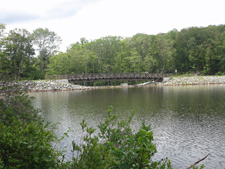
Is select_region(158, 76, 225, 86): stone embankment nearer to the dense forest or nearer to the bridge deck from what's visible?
the bridge deck

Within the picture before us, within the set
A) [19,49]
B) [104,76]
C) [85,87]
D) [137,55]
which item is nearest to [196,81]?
[137,55]

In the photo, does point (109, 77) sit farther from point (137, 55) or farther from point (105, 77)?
point (137, 55)

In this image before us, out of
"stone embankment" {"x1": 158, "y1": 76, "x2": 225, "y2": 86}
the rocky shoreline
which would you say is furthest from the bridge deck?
"stone embankment" {"x1": 158, "y1": 76, "x2": 225, "y2": 86}

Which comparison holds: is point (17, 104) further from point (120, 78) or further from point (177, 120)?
point (120, 78)

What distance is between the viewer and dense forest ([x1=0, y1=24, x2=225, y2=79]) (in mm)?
59625

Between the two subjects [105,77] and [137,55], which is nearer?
[105,77]

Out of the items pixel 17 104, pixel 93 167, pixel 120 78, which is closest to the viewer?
pixel 93 167

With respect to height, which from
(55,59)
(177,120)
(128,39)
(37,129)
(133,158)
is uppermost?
(128,39)

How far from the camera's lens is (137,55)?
6328 centimetres

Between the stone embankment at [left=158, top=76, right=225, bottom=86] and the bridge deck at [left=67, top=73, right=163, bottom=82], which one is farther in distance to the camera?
the bridge deck at [left=67, top=73, right=163, bottom=82]

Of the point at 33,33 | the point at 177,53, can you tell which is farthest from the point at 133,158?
the point at 177,53

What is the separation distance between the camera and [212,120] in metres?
14.3

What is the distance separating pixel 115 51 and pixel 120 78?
1673 centimetres

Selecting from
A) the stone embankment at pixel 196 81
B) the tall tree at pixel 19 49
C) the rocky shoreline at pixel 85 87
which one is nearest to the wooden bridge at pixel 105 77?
the rocky shoreline at pixel 85 87
